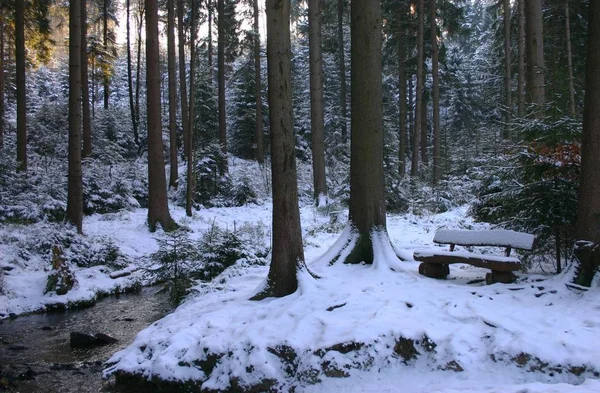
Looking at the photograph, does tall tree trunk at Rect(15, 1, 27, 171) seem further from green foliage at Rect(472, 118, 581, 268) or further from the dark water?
green foliage at Rect(472, 118, 581, 268)

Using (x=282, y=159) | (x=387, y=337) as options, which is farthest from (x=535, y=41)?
(x=387, y=337)

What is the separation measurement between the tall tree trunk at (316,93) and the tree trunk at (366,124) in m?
9.43

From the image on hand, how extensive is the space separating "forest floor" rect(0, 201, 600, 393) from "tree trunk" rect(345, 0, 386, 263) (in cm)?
75

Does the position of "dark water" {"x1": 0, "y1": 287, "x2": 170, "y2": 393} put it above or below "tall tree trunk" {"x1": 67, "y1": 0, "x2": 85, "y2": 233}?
below

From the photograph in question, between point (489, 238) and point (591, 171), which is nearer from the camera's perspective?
point (591, 171)

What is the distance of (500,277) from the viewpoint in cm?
608

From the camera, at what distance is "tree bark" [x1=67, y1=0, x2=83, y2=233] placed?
40.2ft

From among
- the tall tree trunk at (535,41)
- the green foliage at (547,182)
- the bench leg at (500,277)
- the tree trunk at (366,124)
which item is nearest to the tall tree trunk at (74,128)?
the tree trunk at (366,124)

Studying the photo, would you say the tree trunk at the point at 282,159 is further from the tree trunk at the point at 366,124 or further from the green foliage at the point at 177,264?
the green foliage at the point at 177,264

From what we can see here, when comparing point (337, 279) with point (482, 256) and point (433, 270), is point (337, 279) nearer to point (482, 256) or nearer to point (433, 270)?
point (433, 270)

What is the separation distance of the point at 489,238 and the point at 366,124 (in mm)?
2653

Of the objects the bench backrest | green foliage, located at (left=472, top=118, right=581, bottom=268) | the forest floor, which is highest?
green foliage, located at (left=472, top=118, right=581, bottom=268)

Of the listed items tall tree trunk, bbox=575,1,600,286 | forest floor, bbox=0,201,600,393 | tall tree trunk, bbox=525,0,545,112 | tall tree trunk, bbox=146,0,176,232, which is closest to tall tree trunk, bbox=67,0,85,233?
tall tree trunk, bbox=146,0,176,232

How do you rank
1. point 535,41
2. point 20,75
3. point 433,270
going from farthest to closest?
point 20,75
point 535,41
point 433,270
